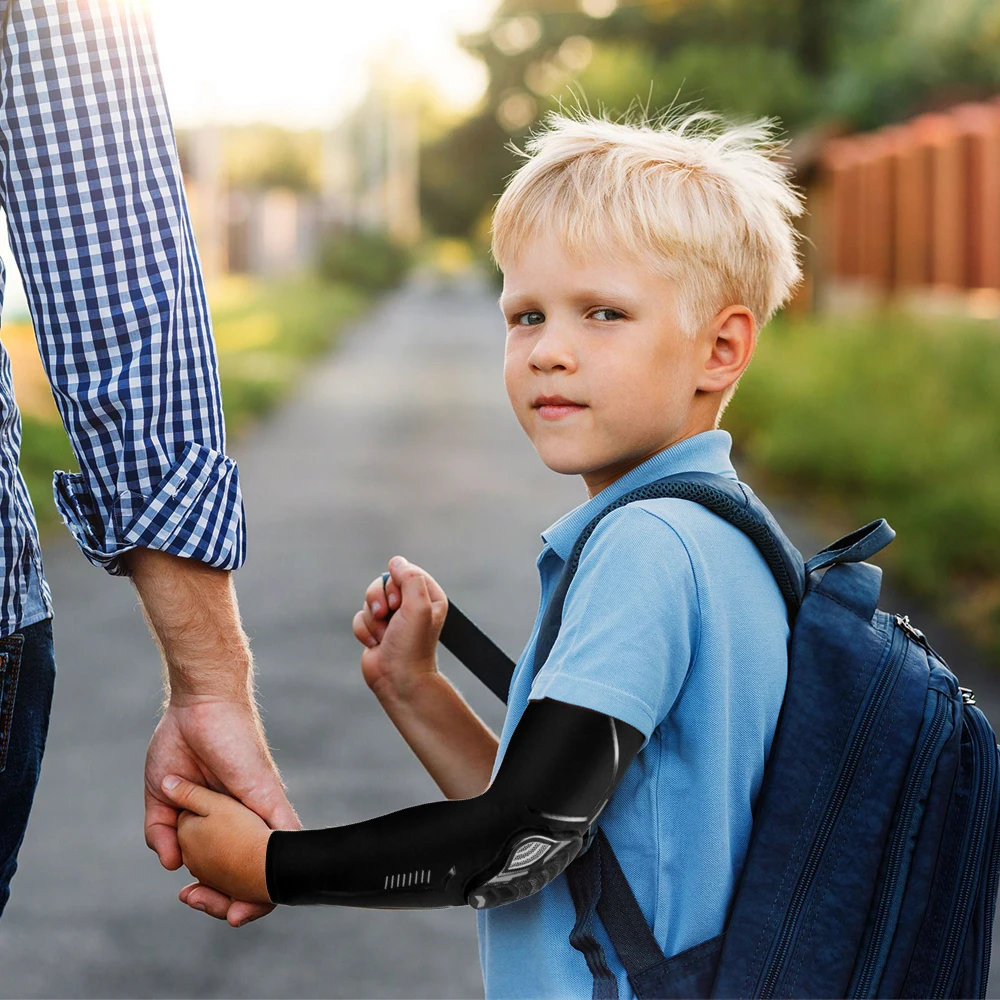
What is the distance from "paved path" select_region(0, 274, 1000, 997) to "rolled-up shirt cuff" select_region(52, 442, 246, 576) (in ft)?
6.19

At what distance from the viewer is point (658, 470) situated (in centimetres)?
151

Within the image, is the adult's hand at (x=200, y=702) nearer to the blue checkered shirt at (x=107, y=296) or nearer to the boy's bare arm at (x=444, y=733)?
the blue checkered shirt at (x=107, y=296)

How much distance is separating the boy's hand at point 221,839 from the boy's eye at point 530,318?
2.06 ft

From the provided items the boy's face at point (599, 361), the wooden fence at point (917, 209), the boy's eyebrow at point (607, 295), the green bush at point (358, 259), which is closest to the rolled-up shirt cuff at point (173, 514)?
the boy's face at point (599, 361)

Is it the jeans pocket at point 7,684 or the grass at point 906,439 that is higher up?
the jeans pocket at point 7,684

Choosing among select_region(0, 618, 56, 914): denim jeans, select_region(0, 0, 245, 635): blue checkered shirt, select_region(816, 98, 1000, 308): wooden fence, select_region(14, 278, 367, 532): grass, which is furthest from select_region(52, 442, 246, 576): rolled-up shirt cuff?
select_region(816, 98, 1000, 308): wooden fence

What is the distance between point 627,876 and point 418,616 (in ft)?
1.68

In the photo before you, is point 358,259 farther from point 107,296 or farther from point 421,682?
point 107,296

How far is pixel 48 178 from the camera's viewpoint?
1516 mm

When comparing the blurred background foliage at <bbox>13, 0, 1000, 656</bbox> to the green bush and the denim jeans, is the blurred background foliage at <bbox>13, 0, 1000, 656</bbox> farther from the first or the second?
the denim jeans

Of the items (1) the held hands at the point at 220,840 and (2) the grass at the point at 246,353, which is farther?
(2) the grass at the point at 246,353

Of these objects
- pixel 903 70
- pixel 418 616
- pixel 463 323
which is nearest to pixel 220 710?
pixel 418 616

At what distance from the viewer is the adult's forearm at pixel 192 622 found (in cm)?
163

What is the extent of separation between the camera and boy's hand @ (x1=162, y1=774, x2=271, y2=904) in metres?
1.49
